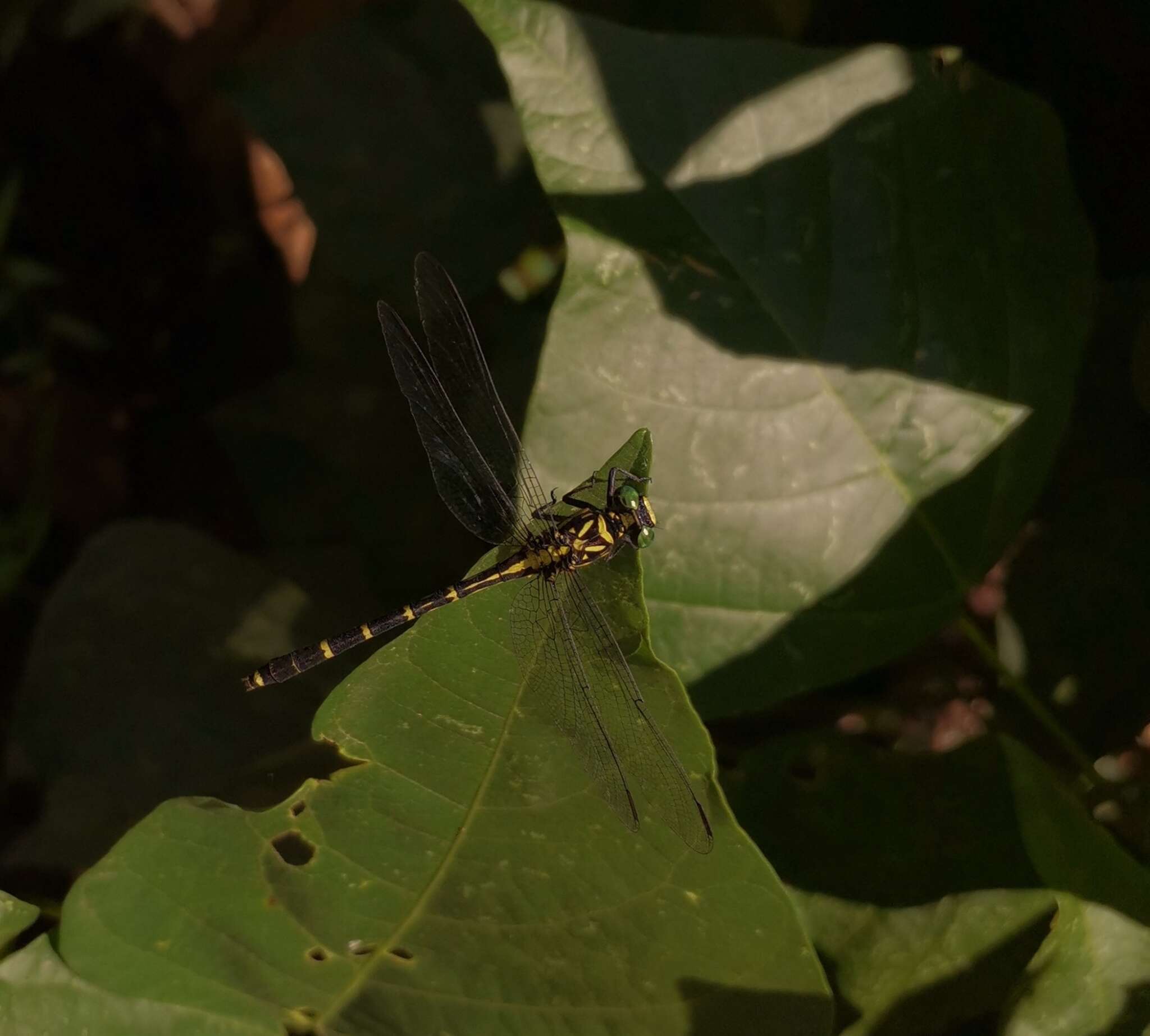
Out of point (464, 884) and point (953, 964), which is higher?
point (464, 884)

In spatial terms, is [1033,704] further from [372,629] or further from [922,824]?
[372,629]

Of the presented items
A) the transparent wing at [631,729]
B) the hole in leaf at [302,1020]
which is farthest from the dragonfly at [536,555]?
the hole in leaf at [302,1020]

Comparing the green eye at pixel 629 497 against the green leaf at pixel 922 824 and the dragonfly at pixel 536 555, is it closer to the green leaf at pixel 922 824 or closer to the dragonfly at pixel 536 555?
the dragonfly at pixel 536 555

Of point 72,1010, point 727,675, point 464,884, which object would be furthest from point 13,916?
point 727,675

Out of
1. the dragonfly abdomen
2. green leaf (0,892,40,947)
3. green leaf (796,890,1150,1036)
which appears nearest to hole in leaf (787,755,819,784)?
green leaf (796,890,1150,1036)

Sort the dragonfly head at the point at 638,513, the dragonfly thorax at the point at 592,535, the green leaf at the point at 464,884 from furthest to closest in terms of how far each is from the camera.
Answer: the dragonfly thorax at the point at 592,535
the dragonfly head at the point at 638,513
the green leaf at the point at 464,884

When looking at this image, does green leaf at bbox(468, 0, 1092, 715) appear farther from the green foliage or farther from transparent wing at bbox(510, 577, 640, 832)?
transparent wing at bbox(510, 577, 640, 832)
